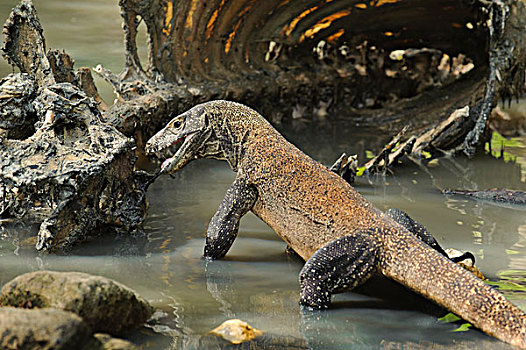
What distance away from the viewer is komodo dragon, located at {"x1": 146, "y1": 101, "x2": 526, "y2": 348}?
12.6 feet

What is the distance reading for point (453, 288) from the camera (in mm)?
3848

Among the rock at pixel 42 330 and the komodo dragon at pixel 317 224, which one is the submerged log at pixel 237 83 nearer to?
the komodo dragon at pixel 317 224

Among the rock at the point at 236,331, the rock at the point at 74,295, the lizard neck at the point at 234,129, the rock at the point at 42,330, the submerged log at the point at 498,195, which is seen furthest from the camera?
the submerged log at the point at 498,195

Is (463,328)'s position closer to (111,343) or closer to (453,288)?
(453,288)

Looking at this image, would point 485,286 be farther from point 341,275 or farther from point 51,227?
point 51,227

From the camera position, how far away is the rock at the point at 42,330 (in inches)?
112

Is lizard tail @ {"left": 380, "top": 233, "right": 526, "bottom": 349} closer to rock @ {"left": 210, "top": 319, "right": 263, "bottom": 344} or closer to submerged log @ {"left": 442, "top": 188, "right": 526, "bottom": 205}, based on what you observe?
rock @ {"left": 210, "top": 319, "right": 263, "bottom": 344}

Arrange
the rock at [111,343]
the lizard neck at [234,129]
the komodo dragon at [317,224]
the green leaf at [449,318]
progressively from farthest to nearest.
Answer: the lizard neck at [234,129], the green leaf at [449,318], the komodo dragon at [317,224], the rock at [111,343]

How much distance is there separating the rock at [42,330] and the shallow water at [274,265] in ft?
2.22

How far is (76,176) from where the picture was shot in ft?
16.6

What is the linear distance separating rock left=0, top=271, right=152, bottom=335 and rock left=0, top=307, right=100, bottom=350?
26 cm

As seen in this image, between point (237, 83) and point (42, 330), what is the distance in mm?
7463

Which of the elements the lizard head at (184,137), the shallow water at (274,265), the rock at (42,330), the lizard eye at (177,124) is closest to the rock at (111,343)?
the rock at (42,330)

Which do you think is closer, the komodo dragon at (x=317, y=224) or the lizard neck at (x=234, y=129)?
the komodo dragon at (x=317, y=224)
